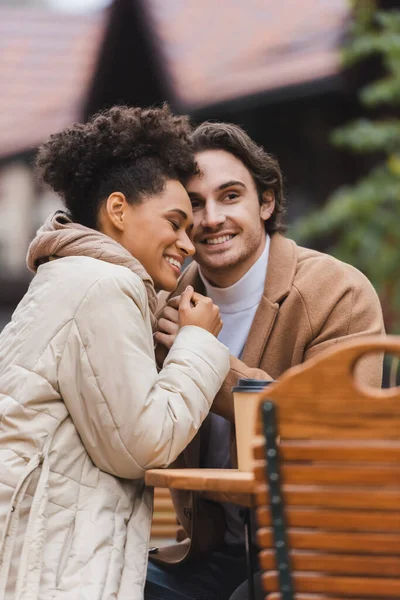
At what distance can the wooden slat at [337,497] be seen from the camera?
178 cm

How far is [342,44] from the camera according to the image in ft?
30.3

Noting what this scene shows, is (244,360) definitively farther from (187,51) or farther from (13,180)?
(13,180)

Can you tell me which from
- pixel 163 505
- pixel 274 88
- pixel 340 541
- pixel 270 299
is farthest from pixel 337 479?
pixel 274 88

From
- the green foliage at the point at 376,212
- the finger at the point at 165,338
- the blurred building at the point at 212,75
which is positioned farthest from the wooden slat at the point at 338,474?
the blurred building at the point at 212,75

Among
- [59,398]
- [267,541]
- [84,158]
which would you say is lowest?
[267,541]

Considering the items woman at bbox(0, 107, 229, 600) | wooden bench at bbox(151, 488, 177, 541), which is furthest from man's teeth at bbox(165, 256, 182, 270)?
wooden bench at bbox(151, 488, 177, 541)

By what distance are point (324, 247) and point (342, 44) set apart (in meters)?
2.37

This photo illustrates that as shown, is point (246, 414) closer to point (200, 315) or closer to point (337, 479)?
point (200, 315)

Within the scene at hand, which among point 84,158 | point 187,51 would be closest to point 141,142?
point 84,158

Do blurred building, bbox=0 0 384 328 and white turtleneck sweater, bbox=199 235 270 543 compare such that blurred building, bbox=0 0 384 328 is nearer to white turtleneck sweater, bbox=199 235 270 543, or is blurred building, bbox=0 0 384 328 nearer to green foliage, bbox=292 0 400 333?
green foliage, bbox=292 0 400 333

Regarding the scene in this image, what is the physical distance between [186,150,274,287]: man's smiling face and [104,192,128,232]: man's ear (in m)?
0.59

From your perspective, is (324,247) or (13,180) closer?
(324,247)

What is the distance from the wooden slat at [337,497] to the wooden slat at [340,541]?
0.16ft

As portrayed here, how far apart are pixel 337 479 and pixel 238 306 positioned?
1851mm
